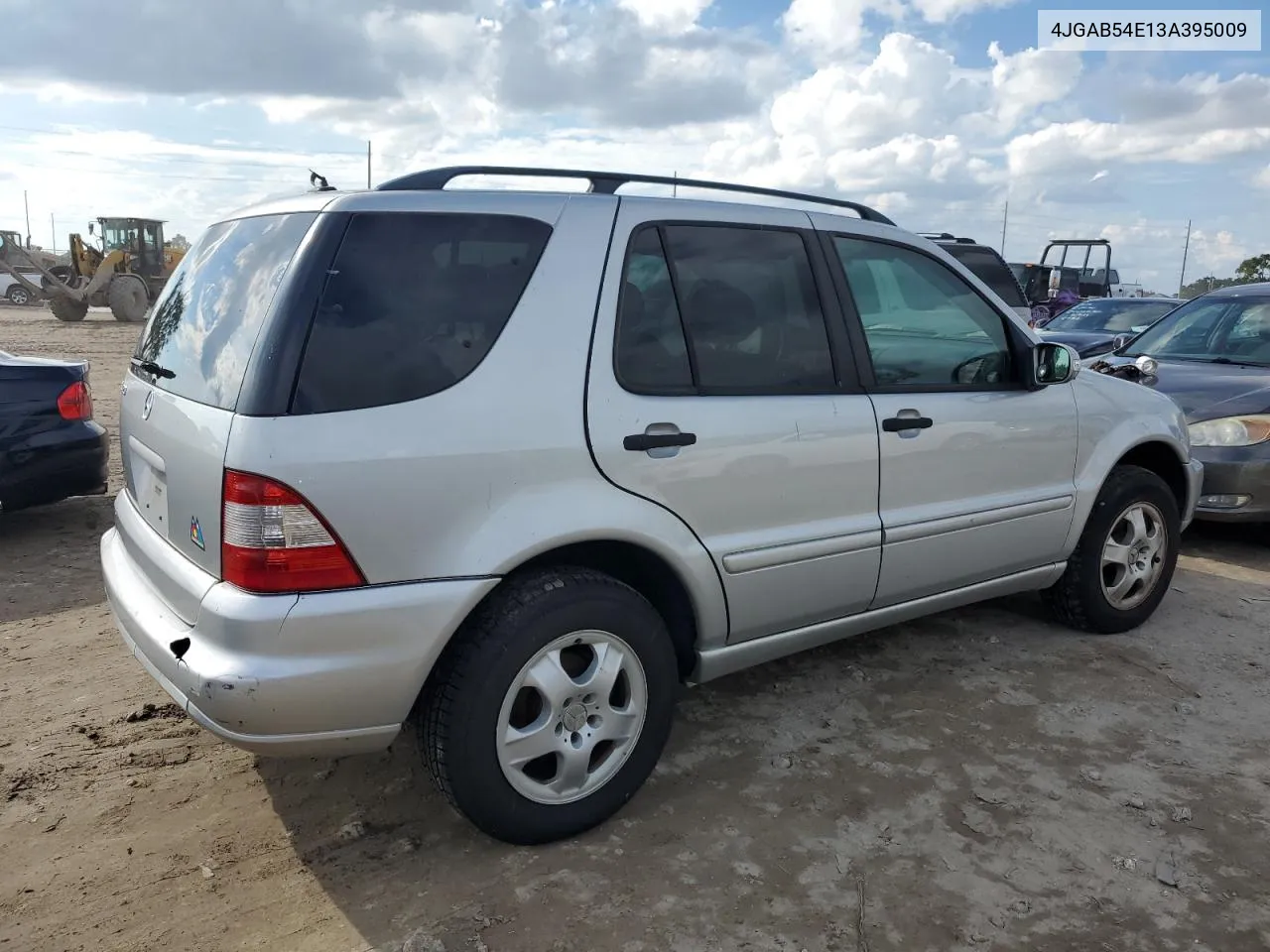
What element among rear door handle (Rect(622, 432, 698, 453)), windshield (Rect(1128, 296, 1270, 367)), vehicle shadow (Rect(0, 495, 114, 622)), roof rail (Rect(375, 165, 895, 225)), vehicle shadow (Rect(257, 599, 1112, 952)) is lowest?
vehicle shadow (Rect(257, 599, 1112, 952))

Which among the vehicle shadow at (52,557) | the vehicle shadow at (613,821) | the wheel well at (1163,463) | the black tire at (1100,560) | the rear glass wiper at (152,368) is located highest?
the rear glass wiper at (152,368)

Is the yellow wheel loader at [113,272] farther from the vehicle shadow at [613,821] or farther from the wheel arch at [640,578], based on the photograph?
the wheel arch at [640,578]

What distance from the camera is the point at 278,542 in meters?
2.29

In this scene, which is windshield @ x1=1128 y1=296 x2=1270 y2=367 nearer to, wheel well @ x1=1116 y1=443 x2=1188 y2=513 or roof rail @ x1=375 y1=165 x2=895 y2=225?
wheel well @ x1=1116 y1=443 x2=1188 y2=513

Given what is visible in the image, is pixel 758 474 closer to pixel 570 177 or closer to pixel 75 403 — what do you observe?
pixel 570 177

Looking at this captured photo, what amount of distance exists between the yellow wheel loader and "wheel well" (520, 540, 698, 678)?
24281 mm

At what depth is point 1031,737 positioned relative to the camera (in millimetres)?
3459

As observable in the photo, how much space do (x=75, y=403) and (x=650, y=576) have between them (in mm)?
4321

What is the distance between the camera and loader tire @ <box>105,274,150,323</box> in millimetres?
24328

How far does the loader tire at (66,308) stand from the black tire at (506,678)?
26.0 metres

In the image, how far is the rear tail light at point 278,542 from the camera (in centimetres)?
228

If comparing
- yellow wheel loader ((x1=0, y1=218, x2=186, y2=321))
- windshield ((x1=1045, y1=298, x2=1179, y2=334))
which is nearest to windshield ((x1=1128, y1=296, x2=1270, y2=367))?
windshield ((x1=1045, y1=298, x2=1179, y2=334))

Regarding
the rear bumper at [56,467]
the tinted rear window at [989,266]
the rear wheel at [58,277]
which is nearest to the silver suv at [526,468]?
the rear bumper at [56,467]

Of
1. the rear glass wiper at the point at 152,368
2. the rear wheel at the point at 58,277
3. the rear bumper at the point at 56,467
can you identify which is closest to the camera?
the rear glass wiper at the point at 152,368
